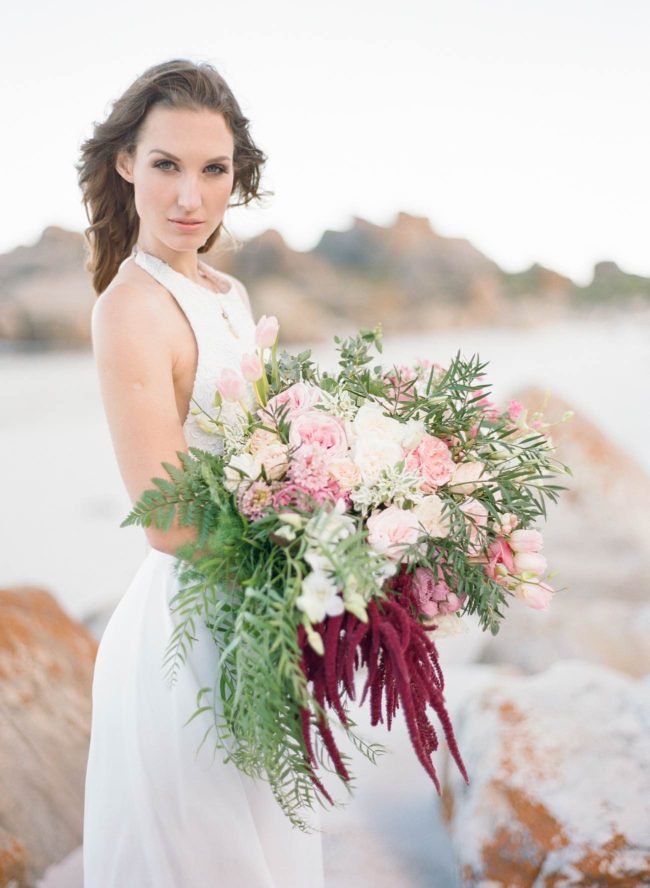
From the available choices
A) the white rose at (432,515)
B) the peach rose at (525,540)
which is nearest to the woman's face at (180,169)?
the white rose at (432,515)

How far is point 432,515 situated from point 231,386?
36 centimetres

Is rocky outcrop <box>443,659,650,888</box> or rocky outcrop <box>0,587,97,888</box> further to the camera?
rocky outcrop <box>0,587,97,888</box>

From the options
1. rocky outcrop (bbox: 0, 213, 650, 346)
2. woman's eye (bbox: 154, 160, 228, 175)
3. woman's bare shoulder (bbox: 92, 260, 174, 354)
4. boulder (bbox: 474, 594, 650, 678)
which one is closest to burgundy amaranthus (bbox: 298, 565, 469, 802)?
woman's bare shoulder (bbox: 92, 260, 174, 354)

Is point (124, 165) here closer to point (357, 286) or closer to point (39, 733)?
point (39, 733)

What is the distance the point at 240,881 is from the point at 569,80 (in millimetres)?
3453

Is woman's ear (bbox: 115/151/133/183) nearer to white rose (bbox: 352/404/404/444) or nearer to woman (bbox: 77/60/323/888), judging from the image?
woman (bbox: 77/60/323/888)

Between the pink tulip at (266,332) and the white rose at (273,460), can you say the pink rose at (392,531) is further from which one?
the pink tulip at (266,332)

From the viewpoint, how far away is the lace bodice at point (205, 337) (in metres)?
1.38

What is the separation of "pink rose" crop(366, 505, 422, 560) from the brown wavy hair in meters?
0.89

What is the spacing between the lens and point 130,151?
1456 mm

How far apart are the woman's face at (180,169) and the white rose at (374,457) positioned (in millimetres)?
648

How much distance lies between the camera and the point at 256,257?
172 inches

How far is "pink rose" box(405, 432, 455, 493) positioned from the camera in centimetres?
110

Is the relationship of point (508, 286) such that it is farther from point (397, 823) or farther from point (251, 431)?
point (251, 431)
